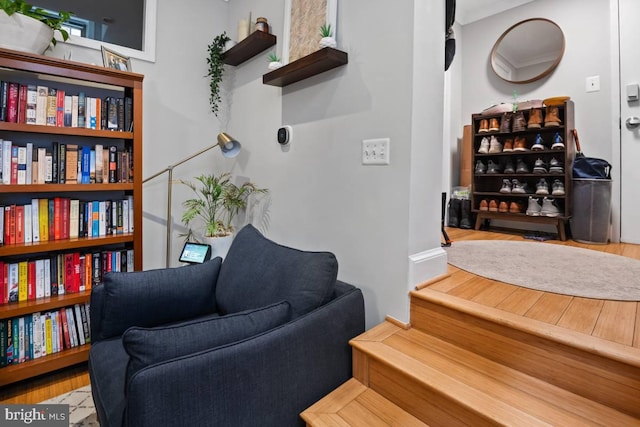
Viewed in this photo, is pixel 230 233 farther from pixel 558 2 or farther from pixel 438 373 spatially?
pixel 558 2

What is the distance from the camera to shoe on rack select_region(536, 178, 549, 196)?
9.69 ft

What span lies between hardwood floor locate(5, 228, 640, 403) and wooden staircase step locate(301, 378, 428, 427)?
0.57 metres

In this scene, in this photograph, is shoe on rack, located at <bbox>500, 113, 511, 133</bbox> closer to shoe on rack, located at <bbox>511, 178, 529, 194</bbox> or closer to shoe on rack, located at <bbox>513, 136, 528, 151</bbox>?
shoe on rack, located at <bbox>513, 136, 528, 151</bbox>

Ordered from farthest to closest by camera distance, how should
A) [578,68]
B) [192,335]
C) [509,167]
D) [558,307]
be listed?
[509,167]
[578,68]
[558,307]
[192,335]

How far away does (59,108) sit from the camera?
182 cm

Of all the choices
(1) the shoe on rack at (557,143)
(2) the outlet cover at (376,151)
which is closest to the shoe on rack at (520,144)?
(1) the shoe on rack at (557,143)

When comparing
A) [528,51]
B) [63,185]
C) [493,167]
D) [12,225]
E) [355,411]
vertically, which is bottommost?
[355,411]

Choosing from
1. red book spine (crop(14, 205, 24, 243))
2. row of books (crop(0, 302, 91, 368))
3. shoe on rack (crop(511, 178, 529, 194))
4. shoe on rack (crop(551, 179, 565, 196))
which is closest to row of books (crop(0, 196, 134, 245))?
red book spine (crop(14, 205, 24, 243))

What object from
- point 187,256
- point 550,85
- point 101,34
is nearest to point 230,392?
point 187,256

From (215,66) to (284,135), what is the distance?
115 cm

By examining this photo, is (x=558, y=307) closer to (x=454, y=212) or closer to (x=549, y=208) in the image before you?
(x=549, y=208)

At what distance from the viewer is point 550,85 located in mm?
3201

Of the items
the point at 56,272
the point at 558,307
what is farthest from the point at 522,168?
the point at 56,272

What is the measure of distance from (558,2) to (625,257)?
2610mm
